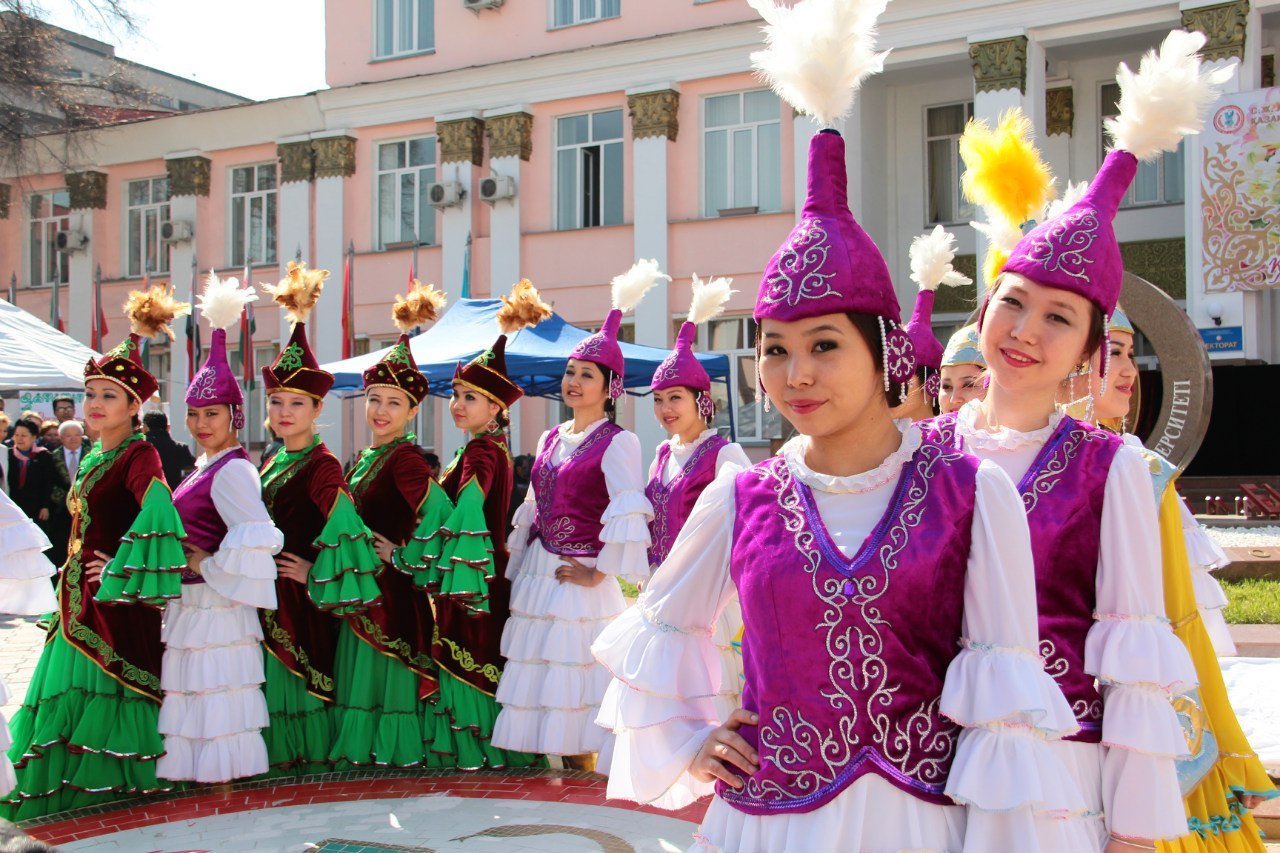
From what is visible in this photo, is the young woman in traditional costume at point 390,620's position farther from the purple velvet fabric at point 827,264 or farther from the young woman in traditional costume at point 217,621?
the purple velvet fabric at point 827,264

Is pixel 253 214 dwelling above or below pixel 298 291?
above

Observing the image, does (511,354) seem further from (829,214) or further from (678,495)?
(829,214)

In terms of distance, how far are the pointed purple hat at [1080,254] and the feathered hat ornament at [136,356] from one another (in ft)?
13.8

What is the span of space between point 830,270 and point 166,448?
36.6ft

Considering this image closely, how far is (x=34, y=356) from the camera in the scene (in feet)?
41.2

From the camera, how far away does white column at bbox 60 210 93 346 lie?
83.7 feet

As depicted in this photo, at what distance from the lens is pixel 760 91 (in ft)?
64.9

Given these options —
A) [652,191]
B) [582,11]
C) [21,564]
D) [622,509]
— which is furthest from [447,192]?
[21,564]

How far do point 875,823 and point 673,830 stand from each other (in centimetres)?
331

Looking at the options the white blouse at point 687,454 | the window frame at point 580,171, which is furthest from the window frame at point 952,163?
the white blouse at point 687,454

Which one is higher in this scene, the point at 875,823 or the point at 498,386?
the point at 498,386

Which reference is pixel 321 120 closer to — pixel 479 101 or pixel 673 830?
pixel 479 101

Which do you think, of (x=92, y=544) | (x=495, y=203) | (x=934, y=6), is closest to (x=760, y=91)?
(x=934, y=6)

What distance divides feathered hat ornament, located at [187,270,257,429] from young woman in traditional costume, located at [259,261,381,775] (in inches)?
8.9
